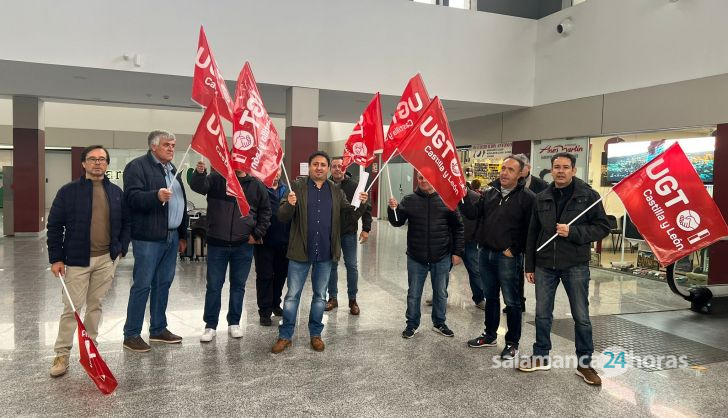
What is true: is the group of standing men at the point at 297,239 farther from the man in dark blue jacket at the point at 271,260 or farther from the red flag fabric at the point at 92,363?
the red flag fabric at the point at 92,363

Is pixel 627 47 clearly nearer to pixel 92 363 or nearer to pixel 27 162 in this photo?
pixel 92 363

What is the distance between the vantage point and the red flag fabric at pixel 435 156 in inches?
161

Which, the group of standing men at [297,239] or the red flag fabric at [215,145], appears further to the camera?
the red flag fabric at [215,145]

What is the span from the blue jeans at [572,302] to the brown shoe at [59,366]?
11.5 ft

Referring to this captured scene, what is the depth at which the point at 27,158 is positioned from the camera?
36.8ft

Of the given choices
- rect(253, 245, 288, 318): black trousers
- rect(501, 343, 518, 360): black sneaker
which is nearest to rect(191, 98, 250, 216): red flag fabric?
rect(253, 245, 288, 318): black trousers

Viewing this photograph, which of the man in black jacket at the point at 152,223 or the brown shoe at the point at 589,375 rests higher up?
the man in black jacket at the point at 152,223

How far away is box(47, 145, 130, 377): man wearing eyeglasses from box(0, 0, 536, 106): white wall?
191 inches

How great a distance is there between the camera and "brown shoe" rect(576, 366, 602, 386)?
11.9 ft

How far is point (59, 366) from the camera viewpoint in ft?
11.6

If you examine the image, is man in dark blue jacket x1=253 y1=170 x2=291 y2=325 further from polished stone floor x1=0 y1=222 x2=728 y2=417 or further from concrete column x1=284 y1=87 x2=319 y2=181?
concrete column x1=284 y1=87 x2=319 y2=181

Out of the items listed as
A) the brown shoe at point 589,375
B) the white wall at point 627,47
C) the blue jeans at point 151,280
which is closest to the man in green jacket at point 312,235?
the blue jeans at point 151,280

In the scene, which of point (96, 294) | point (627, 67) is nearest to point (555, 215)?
point (96, 294)

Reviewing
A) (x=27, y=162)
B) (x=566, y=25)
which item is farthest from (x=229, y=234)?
(x=27, y=162)
